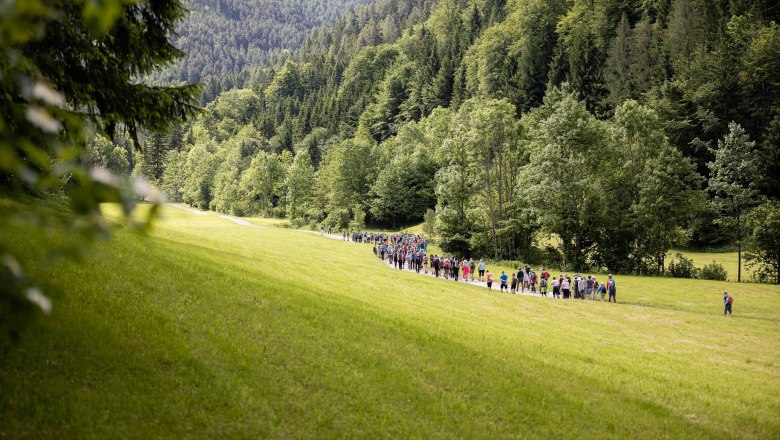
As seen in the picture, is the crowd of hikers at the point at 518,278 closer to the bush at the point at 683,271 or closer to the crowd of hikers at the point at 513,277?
the crowd of hikers at the point at 513,277

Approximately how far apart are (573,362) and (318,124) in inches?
5310

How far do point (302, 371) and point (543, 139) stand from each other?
40850 millimetres

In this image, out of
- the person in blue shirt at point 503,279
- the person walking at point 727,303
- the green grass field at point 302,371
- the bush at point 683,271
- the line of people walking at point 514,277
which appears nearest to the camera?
the green grass field at point 302,371

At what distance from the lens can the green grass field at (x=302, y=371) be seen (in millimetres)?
6434

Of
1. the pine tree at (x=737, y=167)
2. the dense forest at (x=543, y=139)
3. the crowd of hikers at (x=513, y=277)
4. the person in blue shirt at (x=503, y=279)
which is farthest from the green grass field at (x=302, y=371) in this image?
the pine tree at (x=737, y=167)

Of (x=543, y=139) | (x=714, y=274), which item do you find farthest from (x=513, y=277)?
(x=714, y=274)

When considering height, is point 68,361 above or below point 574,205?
below

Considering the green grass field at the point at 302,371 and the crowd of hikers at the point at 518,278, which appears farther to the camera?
the crowd of hikers at the point at 518,278

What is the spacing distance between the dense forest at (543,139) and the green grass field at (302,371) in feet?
13.2

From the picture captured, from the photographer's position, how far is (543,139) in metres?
44.7

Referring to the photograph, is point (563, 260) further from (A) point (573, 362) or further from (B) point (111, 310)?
(B) point (111, 310)

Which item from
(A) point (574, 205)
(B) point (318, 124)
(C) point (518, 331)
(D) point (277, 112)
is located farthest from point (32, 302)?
(D) point (277, 112)

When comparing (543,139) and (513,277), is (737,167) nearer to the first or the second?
(543,139)

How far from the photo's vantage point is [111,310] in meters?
8.75
